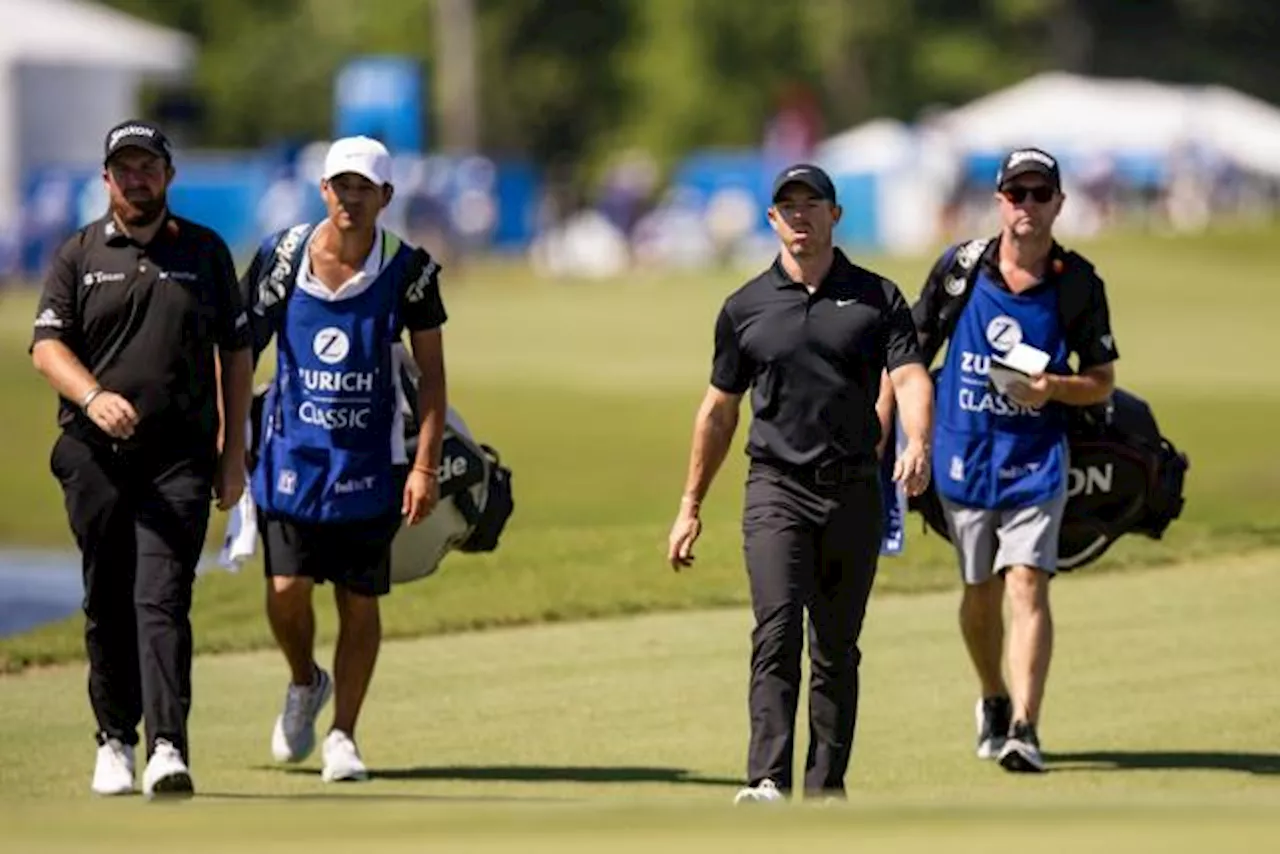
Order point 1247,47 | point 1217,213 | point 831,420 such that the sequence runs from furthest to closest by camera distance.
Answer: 1. point 1247,47
2. point 1217,213
3. point 831,420

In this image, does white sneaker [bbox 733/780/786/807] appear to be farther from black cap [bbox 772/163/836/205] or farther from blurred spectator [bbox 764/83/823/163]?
blurred spectator [bbox 764/83/823/163]

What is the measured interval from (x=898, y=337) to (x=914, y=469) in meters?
0.43

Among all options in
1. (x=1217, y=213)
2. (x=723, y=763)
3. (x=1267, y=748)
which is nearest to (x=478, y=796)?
(x=723, y=763)

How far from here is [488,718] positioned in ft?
39.4

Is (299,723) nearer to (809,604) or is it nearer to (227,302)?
(227,302)

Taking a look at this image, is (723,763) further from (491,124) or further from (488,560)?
(491,124)

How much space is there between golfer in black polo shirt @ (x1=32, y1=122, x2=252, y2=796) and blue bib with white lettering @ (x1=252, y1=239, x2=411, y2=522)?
0.28 metres

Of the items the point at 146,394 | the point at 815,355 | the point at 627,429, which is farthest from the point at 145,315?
the point at 627,429

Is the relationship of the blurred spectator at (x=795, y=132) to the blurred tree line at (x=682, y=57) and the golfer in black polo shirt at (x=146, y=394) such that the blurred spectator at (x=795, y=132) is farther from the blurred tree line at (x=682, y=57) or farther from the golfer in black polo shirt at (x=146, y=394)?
the golfer in black polo shirt at (x=146, y=394)

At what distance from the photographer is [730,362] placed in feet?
32.0

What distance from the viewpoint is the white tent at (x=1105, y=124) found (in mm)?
69312

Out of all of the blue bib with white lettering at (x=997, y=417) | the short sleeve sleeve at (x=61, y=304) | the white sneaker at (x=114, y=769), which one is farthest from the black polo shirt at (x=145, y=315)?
the blue bib with white lettering at (x=997, y=417)

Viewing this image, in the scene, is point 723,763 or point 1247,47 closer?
point 723,763

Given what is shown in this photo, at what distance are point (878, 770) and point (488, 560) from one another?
5.94 metres
